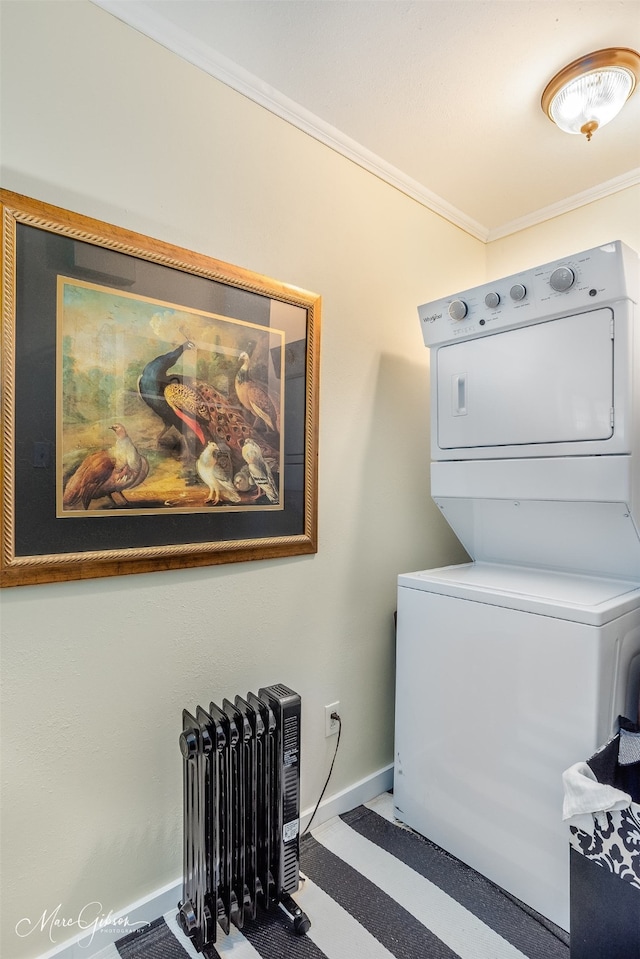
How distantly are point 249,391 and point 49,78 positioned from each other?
93 cm

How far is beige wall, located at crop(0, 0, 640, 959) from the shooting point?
4.17ft

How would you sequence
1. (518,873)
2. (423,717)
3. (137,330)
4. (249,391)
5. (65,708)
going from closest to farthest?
(65,708)
(137,330)
(518,873)
(249,391)
(423,717)

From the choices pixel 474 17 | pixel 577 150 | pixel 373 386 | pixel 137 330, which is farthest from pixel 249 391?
pixel 577 150

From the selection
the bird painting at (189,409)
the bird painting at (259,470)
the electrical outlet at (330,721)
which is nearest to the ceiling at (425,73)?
the bird painting at (189,409)

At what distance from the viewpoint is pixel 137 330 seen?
1421mm

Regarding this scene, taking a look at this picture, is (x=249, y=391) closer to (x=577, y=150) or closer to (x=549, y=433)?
(x=549, y=433)

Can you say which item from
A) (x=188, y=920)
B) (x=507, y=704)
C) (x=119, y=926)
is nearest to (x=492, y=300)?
(x=507, y=704)

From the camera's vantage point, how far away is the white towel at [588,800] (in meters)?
1.16

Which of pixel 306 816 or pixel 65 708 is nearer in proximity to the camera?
pixel 65 708

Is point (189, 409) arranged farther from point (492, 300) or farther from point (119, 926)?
point (119, 926)

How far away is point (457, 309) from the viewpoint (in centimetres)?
189

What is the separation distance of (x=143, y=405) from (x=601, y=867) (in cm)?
164

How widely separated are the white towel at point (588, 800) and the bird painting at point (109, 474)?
4.46 ft

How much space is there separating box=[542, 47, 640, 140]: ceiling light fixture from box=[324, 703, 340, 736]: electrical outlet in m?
2.22
